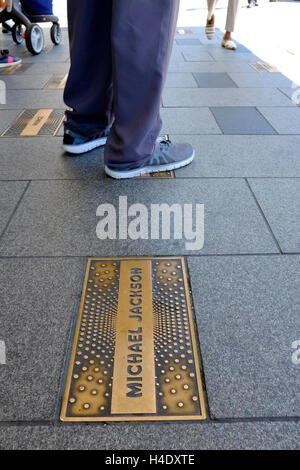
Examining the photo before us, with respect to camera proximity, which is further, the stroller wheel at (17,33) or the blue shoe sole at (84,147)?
the stroller wheel at (17,33)

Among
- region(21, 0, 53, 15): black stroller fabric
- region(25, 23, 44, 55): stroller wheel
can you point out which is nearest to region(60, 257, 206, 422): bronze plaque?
region(25, 23, 44, 55): stroller wheel

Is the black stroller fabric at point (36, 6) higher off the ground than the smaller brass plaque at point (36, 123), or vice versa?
the black stroller fabric at point (36, 6)

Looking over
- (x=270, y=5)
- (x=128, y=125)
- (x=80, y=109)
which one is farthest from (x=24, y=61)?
(x=270, y=5)

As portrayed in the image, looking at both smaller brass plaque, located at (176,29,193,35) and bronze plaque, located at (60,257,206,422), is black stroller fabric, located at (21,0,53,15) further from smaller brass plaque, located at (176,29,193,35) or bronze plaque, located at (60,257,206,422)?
bronze plaque, located at (60,257,206,422)

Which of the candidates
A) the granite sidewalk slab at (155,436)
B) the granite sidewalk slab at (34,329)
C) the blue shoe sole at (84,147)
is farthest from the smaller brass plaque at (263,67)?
the granite sidewalk slab at (155,436)

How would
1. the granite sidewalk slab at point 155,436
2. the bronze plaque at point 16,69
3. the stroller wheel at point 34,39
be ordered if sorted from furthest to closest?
the stroller wheel at point 34,39, the bronze plaque at point 16,69, the granite sidewalk slab at point 155,436

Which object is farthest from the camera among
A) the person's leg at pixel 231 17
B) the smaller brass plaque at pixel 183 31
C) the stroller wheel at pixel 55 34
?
the smaller brass plaque at pixel 183 31

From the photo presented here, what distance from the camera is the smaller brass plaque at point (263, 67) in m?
3.80

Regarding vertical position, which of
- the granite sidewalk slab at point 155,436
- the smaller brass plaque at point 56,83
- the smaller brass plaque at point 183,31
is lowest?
the granite sidewalk slab at point 155,436

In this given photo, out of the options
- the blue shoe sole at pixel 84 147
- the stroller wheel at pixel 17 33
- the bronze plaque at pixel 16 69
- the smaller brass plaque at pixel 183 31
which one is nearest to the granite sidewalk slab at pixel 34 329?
the blue shoe sole at pixel 84 147

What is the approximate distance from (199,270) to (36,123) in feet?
5.85

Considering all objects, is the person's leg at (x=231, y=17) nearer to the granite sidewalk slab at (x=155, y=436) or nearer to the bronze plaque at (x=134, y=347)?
the bronze plaque at (x=134, y=347)

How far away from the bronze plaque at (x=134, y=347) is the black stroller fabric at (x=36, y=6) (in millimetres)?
4146
